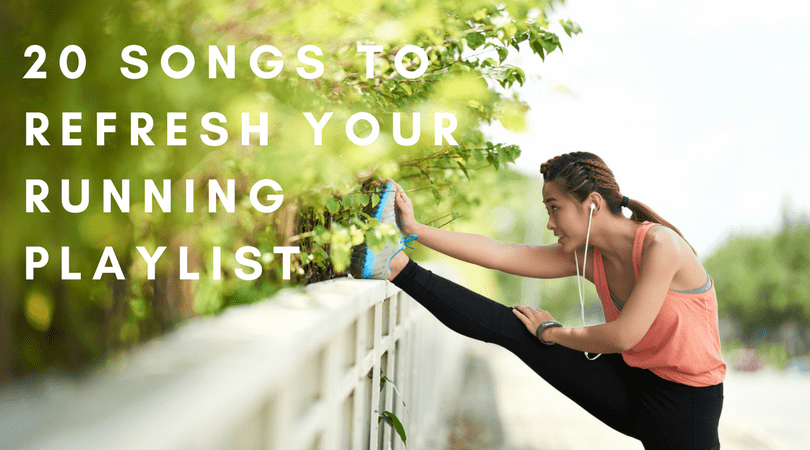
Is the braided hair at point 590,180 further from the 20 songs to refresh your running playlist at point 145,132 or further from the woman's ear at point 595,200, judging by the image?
the 20 songs to refresh your running playlist at point 145,132

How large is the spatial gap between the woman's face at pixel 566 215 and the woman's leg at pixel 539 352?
398mm

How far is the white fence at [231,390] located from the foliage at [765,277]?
1029 inches

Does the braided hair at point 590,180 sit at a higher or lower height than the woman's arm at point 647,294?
higher

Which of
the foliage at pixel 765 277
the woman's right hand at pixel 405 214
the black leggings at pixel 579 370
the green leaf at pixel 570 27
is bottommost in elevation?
the foliage at pixel 765 277

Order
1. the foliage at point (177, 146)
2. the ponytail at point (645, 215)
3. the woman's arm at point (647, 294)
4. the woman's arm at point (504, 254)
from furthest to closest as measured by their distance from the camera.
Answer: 1. the woman's arm at point (504, 254)
2. the ponytail at point (645, 215)
3. the woman's arm at point (647, 294)
4. the foliage at point (177, 146)

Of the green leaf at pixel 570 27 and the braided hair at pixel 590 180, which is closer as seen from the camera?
the green leaf at pixel 570 27

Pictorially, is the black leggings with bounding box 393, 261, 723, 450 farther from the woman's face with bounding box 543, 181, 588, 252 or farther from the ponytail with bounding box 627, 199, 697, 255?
the ponytail with bounding box 627, 199, 697, 255

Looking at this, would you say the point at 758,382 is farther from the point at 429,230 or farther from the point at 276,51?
the point at 276,51

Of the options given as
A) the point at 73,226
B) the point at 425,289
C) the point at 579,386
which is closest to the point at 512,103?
the point at 425,289

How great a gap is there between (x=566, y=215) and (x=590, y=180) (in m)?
0.16

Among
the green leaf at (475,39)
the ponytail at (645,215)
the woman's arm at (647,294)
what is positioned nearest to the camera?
the green leaf at (475,39)

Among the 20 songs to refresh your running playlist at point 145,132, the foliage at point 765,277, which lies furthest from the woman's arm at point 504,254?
the foliage at point 765,277

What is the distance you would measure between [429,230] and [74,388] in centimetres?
186

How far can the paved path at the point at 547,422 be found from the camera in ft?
15.9
